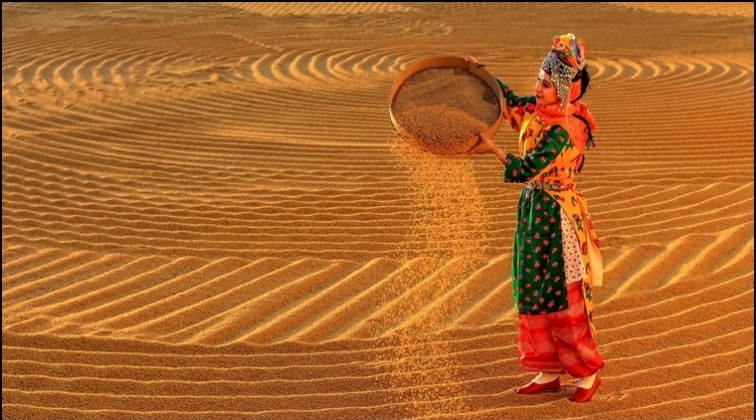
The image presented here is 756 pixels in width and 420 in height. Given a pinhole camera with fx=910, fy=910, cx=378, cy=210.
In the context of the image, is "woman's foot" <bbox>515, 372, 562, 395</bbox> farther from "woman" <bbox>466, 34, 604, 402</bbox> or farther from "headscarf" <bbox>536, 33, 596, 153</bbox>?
"headscarf" <bbox>536, 33, 596, 153</bbox>

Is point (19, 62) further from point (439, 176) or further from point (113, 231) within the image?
point (439, 176)

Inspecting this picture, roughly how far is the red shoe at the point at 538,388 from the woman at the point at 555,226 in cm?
11

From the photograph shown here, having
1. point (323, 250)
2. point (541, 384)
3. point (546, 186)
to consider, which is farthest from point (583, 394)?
point (323, 250)

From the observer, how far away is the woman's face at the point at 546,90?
138 inches

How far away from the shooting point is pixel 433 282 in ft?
17.1

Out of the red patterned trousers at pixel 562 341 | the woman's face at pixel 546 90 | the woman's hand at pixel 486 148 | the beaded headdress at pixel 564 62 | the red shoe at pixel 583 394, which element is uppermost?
the beaded headdress at pixel 564 62

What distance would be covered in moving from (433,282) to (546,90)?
193 centimetres

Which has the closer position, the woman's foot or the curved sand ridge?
the woman's foot

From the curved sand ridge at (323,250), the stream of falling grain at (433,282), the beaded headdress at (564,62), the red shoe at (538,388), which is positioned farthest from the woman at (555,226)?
the stream of falling grain at (433,282)

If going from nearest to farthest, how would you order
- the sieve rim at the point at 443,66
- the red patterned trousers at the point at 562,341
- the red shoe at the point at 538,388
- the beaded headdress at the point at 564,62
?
the beaded headdress at the point at 564,62
the red patterned trousers at the point at 562,341
the sieve rim at the point at 443,66
the red shoe at the point at 538,388

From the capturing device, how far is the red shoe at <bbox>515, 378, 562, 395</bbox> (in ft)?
12.9

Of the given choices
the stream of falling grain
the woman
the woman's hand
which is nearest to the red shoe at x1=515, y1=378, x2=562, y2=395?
the woman

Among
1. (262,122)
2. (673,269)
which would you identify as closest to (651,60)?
(262,122)

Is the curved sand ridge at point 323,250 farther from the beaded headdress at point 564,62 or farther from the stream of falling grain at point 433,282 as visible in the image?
the beaded headdress at point 564,62
